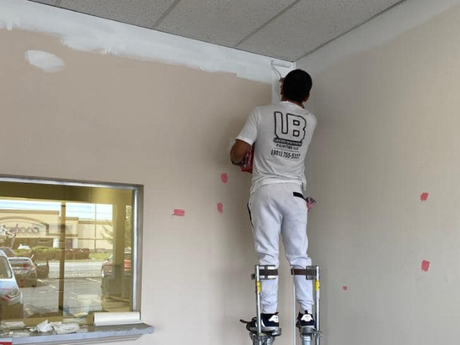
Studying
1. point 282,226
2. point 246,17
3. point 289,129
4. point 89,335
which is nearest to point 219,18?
point 246,17

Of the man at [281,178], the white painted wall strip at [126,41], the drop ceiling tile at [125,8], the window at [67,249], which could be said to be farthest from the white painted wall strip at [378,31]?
the window at [67,249]

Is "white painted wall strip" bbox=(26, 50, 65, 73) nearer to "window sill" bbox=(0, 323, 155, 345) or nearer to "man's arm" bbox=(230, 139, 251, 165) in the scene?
"man's arm" bbox=(230, 139, 251, 165)

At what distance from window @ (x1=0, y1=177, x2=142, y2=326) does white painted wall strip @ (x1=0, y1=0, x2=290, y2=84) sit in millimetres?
849

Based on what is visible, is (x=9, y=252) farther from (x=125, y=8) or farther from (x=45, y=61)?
(x=125, y=8)

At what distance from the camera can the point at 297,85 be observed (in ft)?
9.53

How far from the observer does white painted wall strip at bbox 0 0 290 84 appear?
9.16 ft

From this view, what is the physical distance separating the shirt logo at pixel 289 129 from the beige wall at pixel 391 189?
0.40 metres

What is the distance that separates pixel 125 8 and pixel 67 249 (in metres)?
1.44

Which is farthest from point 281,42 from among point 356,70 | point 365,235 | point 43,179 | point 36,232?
point 36,232

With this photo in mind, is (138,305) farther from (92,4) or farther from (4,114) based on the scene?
(92,4)

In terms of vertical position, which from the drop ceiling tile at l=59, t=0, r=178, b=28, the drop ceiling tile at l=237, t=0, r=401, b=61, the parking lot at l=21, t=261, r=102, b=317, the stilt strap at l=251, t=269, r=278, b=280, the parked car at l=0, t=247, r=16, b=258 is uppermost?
the drop ceiling tile at l=59, t=0, r=178, b=28

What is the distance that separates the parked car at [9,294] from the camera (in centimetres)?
267

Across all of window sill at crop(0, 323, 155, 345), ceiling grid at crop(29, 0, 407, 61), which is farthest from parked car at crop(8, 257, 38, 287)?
ceiling grid at crop(29, 0, 407, 61)

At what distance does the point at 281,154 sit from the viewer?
2869mm
